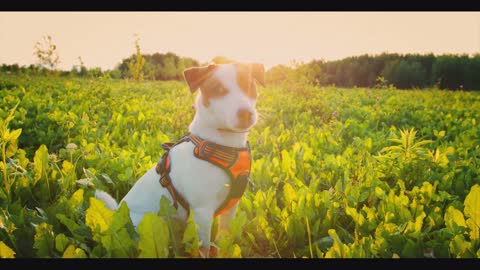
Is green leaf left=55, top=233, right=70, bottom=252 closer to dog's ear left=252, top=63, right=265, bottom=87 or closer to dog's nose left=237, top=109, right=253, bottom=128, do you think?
dog's nose left=237, top=109, right=253, bottom=128

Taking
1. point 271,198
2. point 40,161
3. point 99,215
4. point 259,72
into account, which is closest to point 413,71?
point 271,198

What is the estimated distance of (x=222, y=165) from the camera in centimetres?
212

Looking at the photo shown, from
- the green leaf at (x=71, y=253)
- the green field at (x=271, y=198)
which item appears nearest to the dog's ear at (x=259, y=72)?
the green field at (x=271, y=198)

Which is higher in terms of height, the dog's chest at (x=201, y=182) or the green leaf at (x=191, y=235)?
the dog's chest at (x=201, y=182)

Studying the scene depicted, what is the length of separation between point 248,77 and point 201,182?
0.65 meters

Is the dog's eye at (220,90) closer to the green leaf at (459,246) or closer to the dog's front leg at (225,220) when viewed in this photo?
the dog's front leg at (225,220)

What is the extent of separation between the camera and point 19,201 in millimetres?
2725

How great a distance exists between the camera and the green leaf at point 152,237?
1.91 meters

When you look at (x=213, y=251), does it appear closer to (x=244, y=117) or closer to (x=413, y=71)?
(x=244, y=117)

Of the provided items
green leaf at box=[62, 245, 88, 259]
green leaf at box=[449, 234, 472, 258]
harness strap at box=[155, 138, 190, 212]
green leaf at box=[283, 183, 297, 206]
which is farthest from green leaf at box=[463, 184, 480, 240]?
green leaf at box=[62, 245, 88, 259]

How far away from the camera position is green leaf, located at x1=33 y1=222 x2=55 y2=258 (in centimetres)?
215
